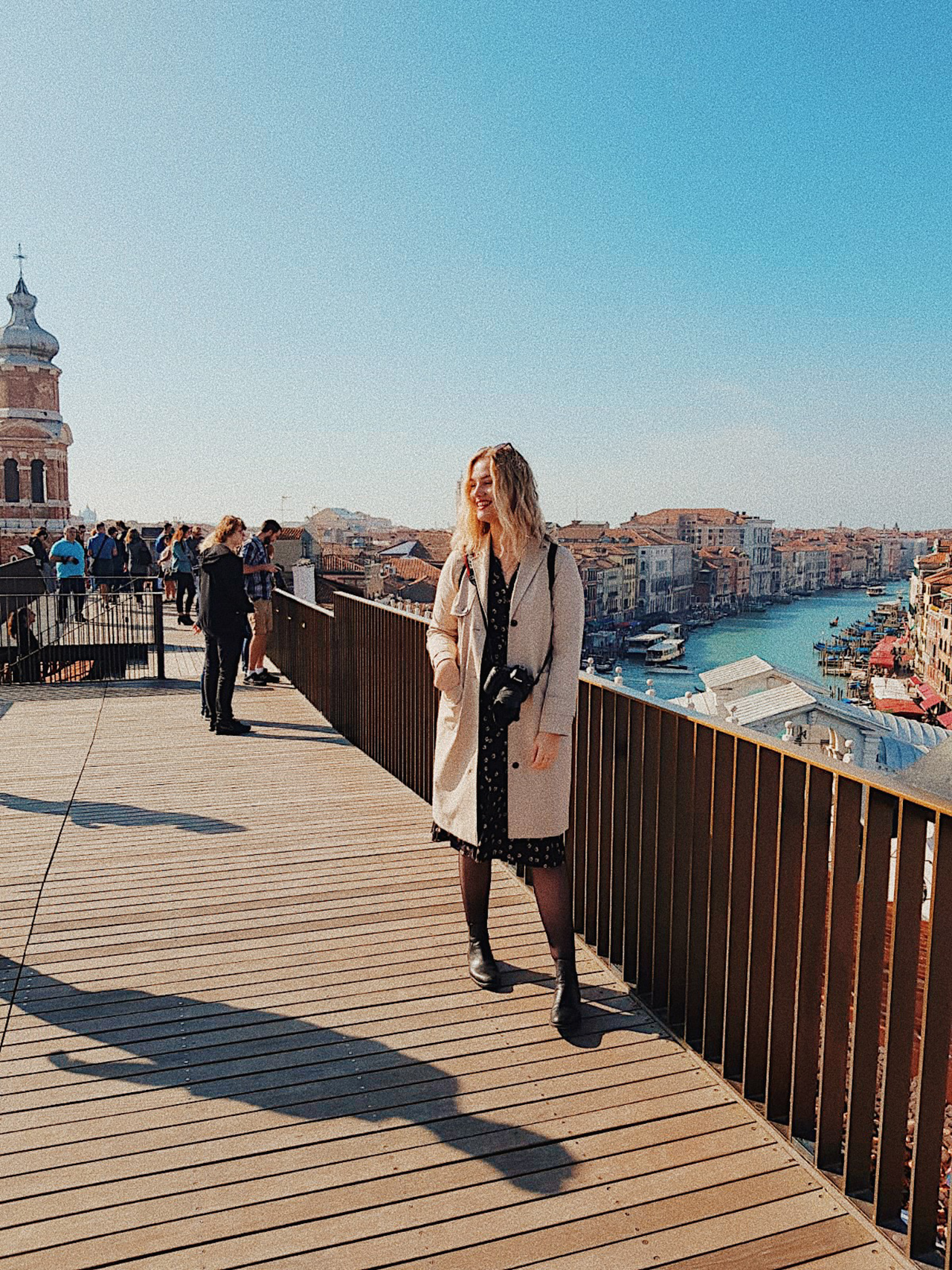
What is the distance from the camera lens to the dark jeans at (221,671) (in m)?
7.70

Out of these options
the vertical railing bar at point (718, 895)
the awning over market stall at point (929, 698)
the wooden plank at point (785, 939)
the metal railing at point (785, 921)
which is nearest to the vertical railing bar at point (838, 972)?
the metal railing at point (785, 921)

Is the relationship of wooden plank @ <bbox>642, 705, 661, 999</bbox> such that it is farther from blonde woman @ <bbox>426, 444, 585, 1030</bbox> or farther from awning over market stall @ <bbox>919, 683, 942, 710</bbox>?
awning over market stall @ <bbox>919, 683, 942, 710</bbox>

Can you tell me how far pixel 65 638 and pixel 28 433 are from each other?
41.1 m

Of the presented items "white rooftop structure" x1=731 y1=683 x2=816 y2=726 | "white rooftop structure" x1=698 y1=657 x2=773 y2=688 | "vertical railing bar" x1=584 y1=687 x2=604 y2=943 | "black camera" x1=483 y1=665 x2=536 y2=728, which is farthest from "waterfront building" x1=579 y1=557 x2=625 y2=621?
"black camera" x1=483 y1=665 x2=536 y2=728

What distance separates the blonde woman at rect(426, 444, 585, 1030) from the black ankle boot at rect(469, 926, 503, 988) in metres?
0.30

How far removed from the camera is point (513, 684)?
3010 mm

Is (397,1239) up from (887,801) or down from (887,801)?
down

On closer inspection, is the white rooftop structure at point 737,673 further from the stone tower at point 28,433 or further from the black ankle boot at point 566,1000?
the black ankle boot at point 566,1000

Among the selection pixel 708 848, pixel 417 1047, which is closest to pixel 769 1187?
pixel 708 848

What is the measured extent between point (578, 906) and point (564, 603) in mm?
1475

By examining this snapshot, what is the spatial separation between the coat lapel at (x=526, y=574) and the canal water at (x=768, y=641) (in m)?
55.5

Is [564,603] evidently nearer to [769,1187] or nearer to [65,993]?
[769,1187]

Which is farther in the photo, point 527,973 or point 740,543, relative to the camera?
point 740,543

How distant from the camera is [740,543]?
613 ft
